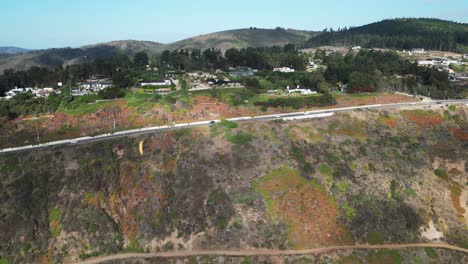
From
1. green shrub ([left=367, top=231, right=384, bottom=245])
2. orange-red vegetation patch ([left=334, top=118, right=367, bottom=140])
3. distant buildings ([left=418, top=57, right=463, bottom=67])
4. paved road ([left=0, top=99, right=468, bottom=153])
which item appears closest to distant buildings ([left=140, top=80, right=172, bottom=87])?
paved road ([left=0, top=99, right=468, bottom=153])

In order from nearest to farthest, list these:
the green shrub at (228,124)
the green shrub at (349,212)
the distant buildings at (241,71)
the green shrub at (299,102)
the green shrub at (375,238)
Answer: the green shrub at (375,238)
the green shrub at (349,212)
the green shrub at (228,124)
the green shrub at (299,102)
the distant buildings at (241,71)

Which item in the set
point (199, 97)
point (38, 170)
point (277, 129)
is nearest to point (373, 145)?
point (277, 129)

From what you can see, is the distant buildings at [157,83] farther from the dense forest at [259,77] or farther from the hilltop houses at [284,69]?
the hilltop houses at [284,69]

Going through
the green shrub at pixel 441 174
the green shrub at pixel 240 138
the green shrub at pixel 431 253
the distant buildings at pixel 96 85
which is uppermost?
the distant buildings at pixel 96 85

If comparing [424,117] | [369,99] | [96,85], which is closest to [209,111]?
[369,99]

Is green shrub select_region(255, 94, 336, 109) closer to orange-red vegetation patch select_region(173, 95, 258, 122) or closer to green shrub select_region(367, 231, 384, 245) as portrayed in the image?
orange-red vegetation patch select_region(173, 95, 258, 122)

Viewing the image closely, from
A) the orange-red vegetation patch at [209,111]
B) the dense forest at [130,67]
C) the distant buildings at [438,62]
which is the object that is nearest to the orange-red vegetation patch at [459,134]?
the orange-red vegetation patch at [209,111]
